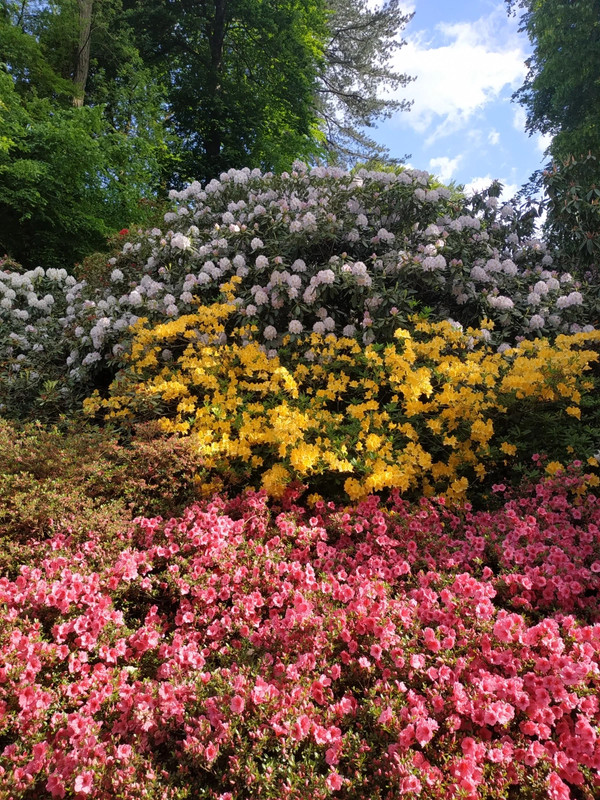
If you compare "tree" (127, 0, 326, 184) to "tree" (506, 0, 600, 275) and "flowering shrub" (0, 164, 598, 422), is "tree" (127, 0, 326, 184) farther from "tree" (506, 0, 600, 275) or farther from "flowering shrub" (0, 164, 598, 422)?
"flowering shrub" (0, 164, 598, 422)

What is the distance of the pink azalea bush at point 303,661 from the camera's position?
1.35 m

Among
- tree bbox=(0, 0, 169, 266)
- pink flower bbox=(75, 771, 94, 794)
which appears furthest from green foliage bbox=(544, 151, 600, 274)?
tree bbox=(0, 0, 169, 266)

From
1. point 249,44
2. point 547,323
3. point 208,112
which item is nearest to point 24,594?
point 547,323

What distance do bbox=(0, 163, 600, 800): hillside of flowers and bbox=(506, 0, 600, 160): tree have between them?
6.96m

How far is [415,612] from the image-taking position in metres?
1.85

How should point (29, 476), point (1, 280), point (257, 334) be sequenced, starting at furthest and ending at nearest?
point (1, 280)
point (257, 334)
point (29, 476)

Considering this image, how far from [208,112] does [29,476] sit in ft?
42.6

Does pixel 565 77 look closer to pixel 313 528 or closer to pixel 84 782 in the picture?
pixel 313 528

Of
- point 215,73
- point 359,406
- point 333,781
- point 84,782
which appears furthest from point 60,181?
point 333,781

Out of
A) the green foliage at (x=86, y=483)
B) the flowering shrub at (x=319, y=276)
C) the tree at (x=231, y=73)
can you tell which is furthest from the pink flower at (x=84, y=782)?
the tree at (x=231, y=73)

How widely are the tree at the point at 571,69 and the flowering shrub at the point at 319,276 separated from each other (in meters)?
6.22

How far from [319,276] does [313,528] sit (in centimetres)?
233

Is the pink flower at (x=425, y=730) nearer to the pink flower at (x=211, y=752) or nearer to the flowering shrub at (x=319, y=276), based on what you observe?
the pink flower at (x=211, y=752)

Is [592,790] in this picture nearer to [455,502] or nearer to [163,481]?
[455,502]
